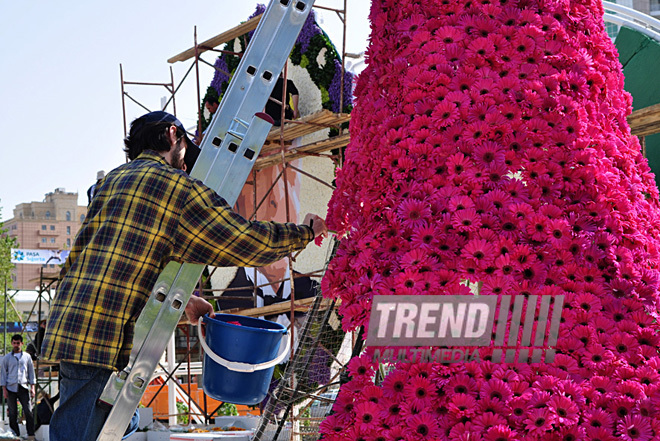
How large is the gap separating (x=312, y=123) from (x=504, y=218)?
647 centimetres

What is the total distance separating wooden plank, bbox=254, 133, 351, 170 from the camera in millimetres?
8219

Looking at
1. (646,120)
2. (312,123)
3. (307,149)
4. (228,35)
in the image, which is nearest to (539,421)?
(646,120)

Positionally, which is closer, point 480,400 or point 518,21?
point 480,400

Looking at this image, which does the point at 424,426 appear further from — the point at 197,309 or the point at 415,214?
the point at 197,309

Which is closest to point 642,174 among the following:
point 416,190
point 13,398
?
point 416,190

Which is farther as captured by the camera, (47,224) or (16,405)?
(47,224)

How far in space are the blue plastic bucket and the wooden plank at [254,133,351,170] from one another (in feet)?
15.7

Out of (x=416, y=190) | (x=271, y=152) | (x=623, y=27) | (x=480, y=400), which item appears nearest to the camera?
(x=480, y=400)

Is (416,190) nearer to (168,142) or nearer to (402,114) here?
(402,114)

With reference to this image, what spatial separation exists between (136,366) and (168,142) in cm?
72

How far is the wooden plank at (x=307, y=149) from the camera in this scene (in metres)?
8.22

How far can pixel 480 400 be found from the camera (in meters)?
1.77

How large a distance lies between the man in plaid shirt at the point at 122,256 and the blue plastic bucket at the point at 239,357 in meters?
0.68

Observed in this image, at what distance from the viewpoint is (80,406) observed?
2.21m
